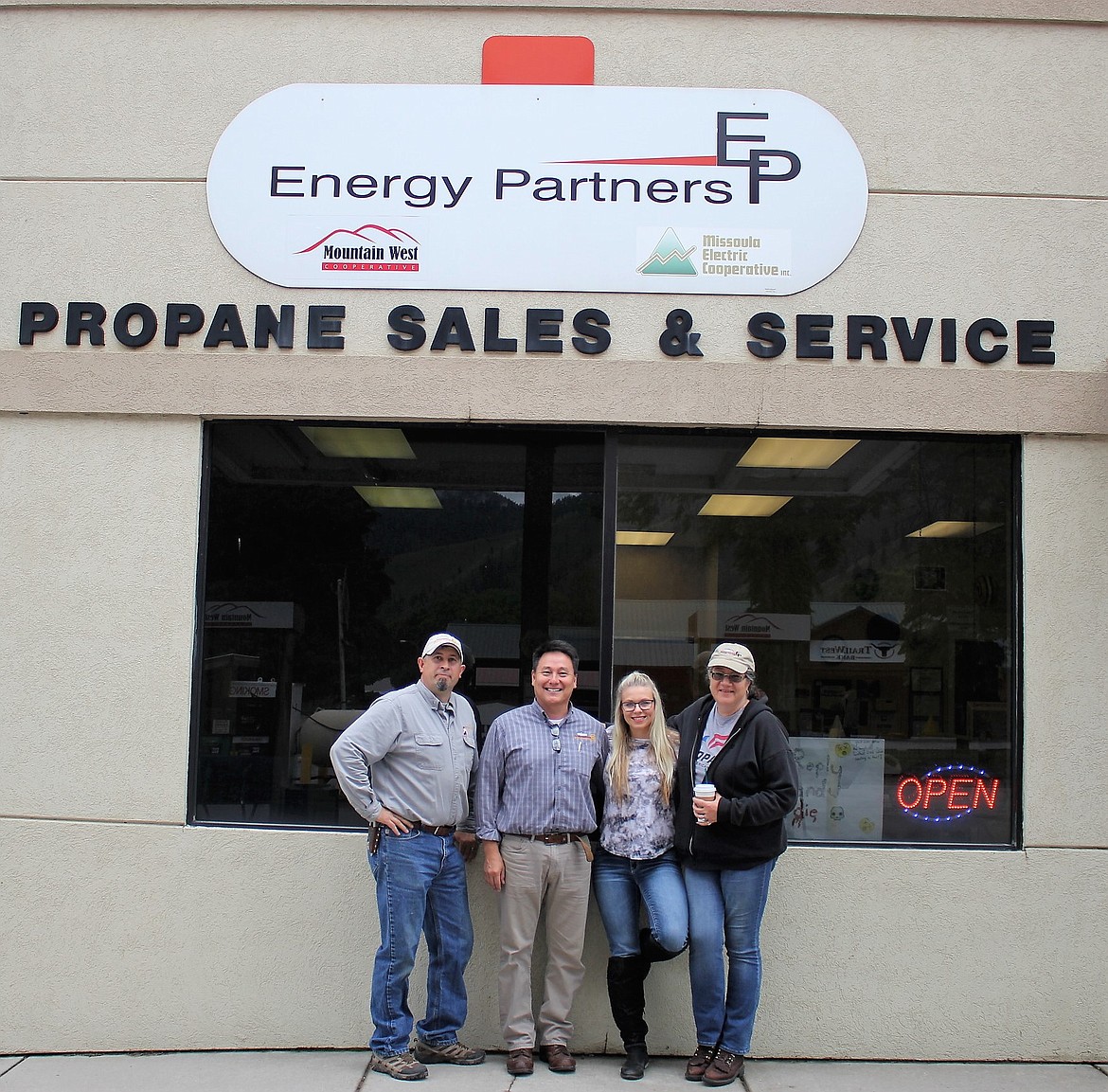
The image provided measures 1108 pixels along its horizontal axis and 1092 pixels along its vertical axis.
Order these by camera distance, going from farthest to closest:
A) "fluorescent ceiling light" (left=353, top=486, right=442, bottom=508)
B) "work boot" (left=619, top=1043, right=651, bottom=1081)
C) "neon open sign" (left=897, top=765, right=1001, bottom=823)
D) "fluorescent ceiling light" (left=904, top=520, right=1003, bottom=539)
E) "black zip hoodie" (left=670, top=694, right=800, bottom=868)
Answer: "fluorescent ceiling light" (left=353, top=486, right=442, bottom=508)
"fluorescent ceiling light" (left=904, top=520, right=1003, bottom=539)
"neon open sign" (left=897, top=765, right=1001, bottom=823)
"work boot" (left=619, top=1043, right=651, bottom=1081)
"black zip hoodie" (left=670, top=694, right=800, bottom=868)

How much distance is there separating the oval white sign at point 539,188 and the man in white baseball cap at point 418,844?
6.72 ft

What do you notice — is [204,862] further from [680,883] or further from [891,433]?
[891,433]

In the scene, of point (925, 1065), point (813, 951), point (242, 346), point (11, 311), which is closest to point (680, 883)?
point (813, 951)

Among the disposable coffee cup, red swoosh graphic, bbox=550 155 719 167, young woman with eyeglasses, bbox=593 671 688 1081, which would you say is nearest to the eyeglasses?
young woman with eyeglasses, bbox=593 671 688 1081

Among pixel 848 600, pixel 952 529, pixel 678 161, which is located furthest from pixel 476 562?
pixel 952 529

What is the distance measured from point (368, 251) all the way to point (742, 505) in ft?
7.49

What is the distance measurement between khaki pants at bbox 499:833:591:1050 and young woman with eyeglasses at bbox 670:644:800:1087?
502 millimetres

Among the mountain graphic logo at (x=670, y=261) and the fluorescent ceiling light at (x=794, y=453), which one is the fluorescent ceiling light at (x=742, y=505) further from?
the mountain graphic logo at (x=670, y=261)

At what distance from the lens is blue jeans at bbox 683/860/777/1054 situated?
4.68 m

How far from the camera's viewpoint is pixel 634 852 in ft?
15.6

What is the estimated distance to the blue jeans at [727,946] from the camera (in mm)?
4676

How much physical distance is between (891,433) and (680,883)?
246cm

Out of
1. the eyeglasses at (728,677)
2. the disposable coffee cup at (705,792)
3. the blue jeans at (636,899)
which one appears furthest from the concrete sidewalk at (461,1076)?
the eyeglasses at (728,677)

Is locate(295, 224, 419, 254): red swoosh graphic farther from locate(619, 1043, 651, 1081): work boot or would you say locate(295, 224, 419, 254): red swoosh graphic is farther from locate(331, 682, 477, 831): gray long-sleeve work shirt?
locate(619, 1043, 651, 1081): work boot
